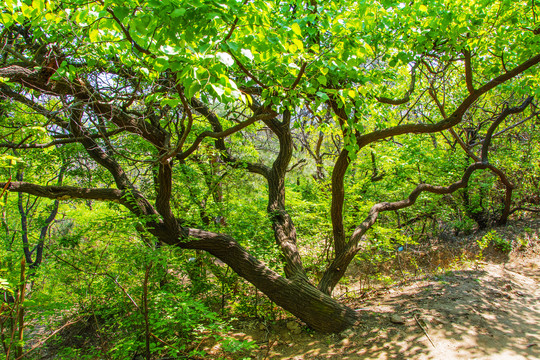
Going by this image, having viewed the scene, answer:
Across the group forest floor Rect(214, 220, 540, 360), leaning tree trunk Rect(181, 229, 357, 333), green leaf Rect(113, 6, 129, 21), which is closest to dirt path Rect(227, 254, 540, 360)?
forest floor Rect(214, 220, 540, 360)

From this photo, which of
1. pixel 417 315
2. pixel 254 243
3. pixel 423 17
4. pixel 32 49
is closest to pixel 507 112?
pixel 423 17

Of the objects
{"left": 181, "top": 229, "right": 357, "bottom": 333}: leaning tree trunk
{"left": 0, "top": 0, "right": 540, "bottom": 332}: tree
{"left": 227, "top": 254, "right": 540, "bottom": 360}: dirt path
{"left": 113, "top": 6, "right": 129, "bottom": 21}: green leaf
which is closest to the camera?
{"left": 113, "top": 6, "right": 129, "bottom": 21}: green leaf

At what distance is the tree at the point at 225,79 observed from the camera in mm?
1961

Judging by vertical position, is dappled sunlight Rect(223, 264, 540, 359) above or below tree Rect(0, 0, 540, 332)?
below

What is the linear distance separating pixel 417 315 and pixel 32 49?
6260mm

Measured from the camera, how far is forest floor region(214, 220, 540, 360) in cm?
344

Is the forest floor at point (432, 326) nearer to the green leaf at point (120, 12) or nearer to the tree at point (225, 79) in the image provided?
the tree at point (225, 79)

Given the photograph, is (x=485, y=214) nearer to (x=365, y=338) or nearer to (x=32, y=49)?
(x=365, y=338)

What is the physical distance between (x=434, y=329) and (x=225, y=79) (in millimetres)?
4021

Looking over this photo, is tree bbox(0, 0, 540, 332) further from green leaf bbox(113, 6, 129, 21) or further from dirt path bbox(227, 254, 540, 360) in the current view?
dirt path bbox(227, 254, 540, 360)

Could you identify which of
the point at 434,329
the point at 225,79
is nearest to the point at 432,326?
the point at 434,329

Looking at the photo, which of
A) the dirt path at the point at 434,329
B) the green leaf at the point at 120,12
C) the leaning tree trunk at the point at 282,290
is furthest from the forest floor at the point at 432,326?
the green leaf at the point at 120,12

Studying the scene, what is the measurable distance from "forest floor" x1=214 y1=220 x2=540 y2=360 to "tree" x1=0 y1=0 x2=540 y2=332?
37cm

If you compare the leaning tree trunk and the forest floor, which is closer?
the forest floor
